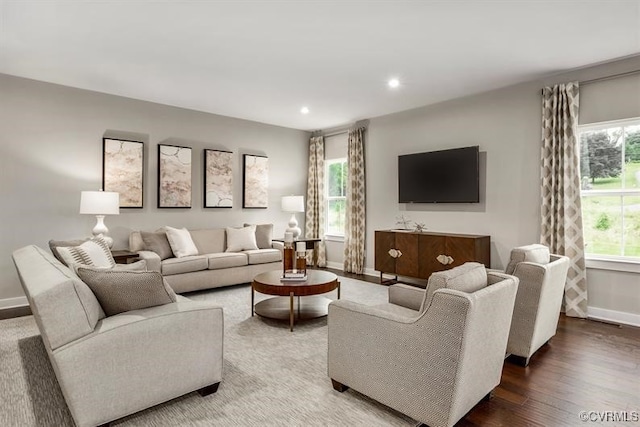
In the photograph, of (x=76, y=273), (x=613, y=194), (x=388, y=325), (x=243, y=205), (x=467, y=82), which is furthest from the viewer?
(x=243, y=205)

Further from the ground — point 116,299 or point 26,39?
point 26,39

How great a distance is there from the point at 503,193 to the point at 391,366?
3.49 m

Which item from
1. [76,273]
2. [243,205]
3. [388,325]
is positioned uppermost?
[243,205]

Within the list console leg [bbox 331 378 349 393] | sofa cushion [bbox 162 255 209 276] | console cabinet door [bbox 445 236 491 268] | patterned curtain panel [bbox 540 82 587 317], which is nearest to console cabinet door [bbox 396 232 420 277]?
console cabinet door [bbox 445 236 491 268]

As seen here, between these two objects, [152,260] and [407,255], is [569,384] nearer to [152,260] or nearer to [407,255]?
[407,255]

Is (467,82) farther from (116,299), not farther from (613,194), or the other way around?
(116,299)

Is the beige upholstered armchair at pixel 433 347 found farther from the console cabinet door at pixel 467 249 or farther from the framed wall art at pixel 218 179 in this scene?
the framed wall art at pixel 218 179

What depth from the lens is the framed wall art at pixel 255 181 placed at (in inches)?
245

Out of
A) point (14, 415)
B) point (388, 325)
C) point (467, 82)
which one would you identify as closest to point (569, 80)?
point (467, 82)

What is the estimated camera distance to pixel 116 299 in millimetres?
2049

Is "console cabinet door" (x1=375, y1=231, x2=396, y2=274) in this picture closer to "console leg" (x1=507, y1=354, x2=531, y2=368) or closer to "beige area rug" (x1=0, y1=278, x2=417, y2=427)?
"beige area rug" (x1=0, y1=278, x2=417, y2=427)

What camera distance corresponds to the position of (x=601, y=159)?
12.9 ft

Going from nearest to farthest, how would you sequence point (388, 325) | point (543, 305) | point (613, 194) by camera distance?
point (388, 325), point (543, 305), point (613, 194)

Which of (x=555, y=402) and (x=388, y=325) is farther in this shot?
(x=555, y=402)
